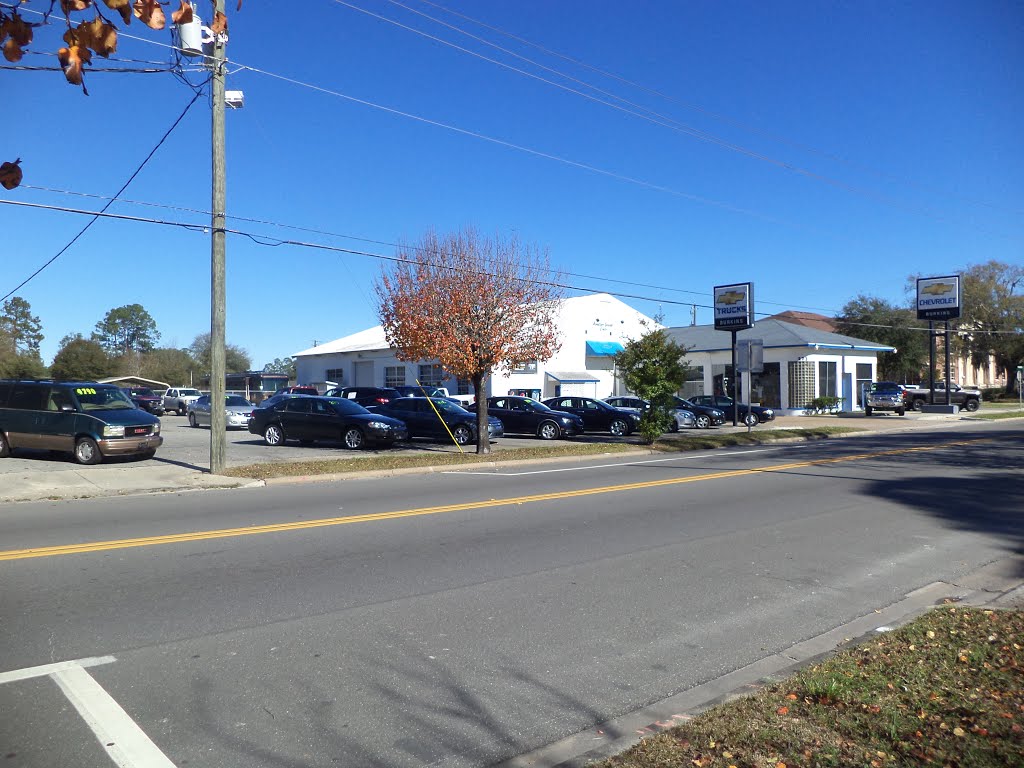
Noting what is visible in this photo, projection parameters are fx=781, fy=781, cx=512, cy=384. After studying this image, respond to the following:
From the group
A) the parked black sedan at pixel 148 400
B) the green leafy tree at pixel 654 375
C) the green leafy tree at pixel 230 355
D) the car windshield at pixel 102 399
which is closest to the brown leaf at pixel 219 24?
the car windshield at pixel 102 399

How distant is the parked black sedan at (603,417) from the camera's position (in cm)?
2866

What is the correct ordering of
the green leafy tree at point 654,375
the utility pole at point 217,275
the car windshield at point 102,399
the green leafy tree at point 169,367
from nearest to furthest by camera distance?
the utility pole at point 217,275, the car windshield at point 102,399, the green leafy tree at point 654,375, the green leafy tree at point 169,367

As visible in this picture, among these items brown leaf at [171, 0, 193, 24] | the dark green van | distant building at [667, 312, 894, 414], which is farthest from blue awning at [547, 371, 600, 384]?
brown leaf at [171, 0, 193, 24]

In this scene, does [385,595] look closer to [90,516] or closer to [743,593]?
[743,593]

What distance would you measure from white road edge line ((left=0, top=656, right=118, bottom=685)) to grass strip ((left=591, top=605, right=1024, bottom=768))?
3.53 m

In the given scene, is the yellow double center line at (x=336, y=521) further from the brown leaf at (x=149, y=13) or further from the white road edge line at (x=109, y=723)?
the brown leaf at (x=149, y=13)

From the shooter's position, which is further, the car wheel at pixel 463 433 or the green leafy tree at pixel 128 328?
the green leafy tree at pixel 128 328

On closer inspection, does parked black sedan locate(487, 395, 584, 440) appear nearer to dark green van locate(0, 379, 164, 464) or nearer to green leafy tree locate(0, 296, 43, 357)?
dark green van locate(0, 379, 164, 464)

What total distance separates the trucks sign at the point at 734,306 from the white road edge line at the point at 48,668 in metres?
33.3

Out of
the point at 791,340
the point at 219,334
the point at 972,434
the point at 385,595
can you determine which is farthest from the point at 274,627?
the point at 791,340

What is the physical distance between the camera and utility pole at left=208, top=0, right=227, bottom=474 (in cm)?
1639

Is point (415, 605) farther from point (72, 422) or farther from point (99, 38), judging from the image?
point (72, 422)

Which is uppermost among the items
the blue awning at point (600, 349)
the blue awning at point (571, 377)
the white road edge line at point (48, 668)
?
the blue awning at point (600, 349)

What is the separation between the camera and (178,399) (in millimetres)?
47531
